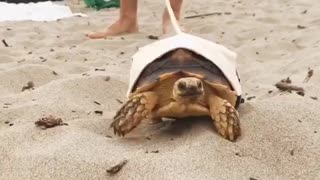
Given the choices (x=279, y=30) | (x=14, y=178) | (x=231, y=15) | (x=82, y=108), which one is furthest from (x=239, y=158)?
(x=231, y=15)

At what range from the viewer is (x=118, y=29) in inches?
137

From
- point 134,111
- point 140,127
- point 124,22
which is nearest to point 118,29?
point 124,22

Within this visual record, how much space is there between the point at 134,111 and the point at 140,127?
17 cm

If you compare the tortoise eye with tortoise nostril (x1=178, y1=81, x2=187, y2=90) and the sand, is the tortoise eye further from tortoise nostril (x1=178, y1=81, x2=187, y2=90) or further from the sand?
the sand

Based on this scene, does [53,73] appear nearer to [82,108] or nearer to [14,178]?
[82,108]

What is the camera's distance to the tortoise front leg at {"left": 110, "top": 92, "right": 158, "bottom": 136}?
5.23 ft

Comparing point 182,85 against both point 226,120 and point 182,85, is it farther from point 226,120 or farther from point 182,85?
point 226,120

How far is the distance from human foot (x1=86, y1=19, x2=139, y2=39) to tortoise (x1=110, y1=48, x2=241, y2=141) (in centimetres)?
183

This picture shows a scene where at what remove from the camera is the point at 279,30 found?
Result: 3.54 meters

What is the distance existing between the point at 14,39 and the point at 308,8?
1.97m

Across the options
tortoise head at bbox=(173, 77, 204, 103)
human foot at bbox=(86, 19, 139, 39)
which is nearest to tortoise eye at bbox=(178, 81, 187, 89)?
tortoise head at bbox=(173, 77, 204, 103)

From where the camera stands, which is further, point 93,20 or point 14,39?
point 93,20

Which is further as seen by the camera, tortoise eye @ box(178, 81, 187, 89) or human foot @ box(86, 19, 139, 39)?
human foot @ box(86, 19, 139, 39)

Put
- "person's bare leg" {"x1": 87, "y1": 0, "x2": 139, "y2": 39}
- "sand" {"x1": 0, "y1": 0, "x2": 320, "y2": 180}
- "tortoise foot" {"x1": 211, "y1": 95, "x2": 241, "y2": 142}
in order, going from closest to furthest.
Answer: "sand" {"x1": 0, "y1": 0, "x2": 320, "y2": 180}, "tortoise foot" {"x1": 211, "y1": 95, "x2": 241, "y2": 142}, "person's bare leg" {"x1": 87, "y1": 0, "x2": 139, "y2": 39}
